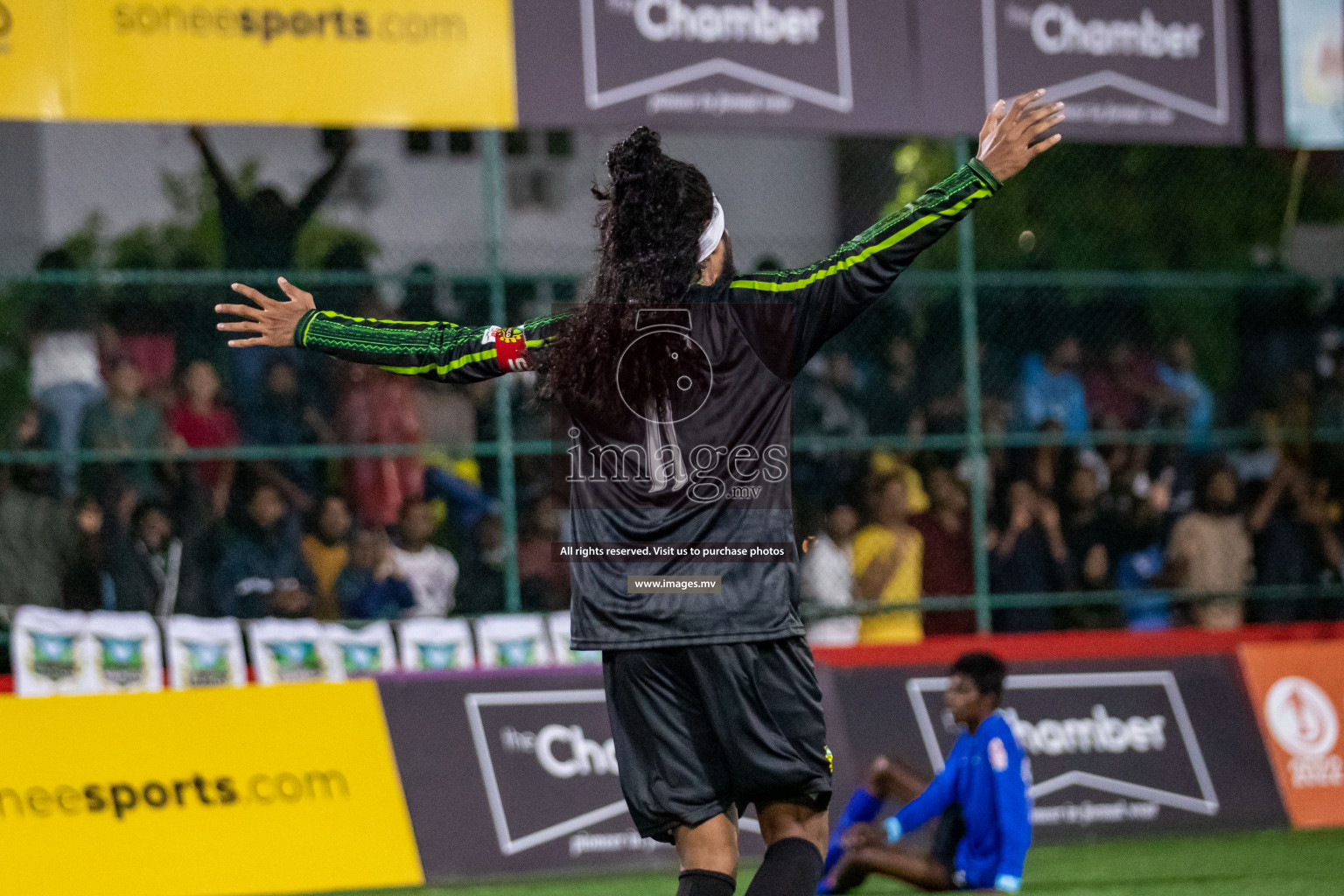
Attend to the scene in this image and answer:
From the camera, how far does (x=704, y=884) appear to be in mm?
3684

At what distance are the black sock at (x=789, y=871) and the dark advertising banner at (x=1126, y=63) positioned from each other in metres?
6.36

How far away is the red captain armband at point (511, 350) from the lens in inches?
155

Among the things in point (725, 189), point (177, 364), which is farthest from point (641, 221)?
point (725, 189)

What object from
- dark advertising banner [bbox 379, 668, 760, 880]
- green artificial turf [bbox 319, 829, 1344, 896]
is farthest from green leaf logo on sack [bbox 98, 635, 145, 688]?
green artificial turf [bbox 319, 829, 1344, 896]

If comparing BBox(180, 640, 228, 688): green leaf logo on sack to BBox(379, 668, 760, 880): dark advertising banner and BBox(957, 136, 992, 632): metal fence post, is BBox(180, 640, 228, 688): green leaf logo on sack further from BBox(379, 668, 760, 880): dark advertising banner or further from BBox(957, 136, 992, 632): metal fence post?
BBox(957, 136, 992, 632): metal fence post

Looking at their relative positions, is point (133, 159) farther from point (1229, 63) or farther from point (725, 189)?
point (1229, 63)

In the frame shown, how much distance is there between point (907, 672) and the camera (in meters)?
8.42

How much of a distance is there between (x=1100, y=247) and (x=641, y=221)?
39.7 feet

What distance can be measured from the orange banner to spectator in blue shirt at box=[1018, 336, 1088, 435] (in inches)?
105

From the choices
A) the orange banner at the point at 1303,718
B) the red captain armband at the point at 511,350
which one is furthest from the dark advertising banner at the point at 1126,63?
the red captain armband at the point at 511,350

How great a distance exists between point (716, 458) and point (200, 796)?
14.5 feet

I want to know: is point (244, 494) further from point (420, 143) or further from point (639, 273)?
point (420, 143)

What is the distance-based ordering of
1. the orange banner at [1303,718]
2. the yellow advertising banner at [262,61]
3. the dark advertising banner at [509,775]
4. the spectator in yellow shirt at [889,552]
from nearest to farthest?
the dark advertising banner at [509,775], the yellow advertising banner at [262,61], the orange banner at [1303,718], the spectator in yellow shirt at [889,552]

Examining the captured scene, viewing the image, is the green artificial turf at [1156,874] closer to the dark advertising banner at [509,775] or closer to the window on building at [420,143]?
the dark advertising banner at [509,775]
